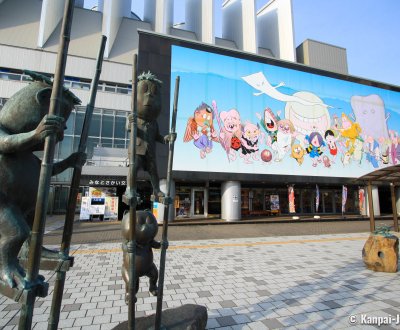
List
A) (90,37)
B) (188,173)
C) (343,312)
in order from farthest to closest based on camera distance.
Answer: (90,37) < (188,173) < (343,312)

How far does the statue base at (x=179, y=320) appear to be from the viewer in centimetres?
308

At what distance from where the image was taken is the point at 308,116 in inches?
795

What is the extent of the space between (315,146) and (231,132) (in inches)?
304

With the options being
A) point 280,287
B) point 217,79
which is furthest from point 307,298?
point 217,79

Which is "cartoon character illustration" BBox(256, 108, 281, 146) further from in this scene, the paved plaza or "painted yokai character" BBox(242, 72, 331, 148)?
the paved plaza

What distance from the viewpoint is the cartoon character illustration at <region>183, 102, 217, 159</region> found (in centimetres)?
1638

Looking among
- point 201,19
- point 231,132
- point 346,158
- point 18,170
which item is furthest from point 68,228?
Answer: point 201,19

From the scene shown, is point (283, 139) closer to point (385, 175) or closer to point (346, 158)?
point (346, 158)

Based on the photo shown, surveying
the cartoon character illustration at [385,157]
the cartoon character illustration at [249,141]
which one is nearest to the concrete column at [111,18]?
the cartoon character illustration at [249,141]

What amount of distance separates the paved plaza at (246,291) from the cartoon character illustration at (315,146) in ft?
41.4

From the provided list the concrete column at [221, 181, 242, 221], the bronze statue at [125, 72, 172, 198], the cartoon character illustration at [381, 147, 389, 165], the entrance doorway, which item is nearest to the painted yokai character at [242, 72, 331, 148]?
the cartoon character illustration at [381, 147, 389, 165]

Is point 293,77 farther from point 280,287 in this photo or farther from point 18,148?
point 18,148

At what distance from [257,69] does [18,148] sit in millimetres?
19383

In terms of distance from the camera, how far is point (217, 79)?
17516mm
